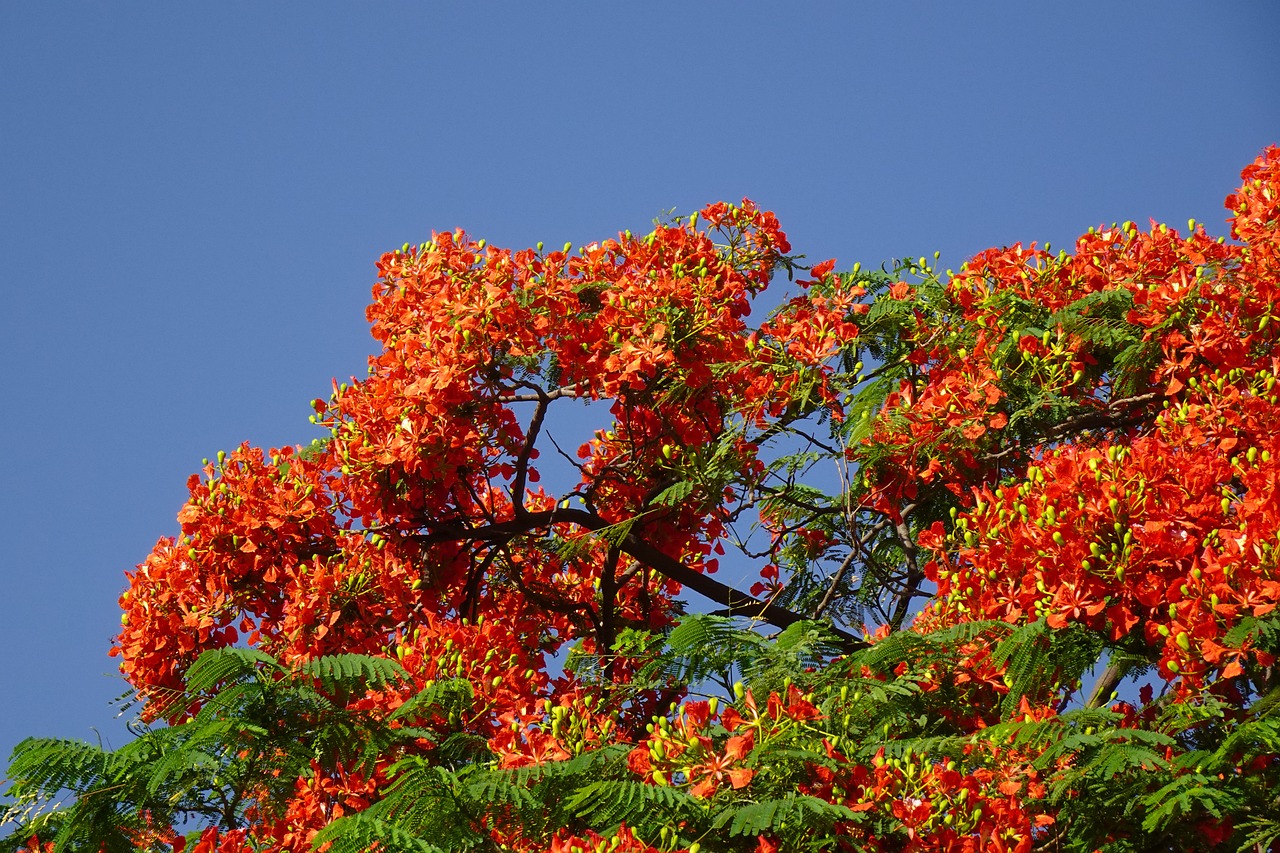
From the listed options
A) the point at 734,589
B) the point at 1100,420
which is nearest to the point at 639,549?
the point at 734,589

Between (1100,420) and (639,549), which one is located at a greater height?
(1100,420)

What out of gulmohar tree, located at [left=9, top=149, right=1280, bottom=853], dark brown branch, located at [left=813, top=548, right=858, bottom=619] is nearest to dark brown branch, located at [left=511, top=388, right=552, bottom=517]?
gulmohar tree, located at [left=9, top=149, right=1280, bottom=853]

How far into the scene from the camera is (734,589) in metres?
7.81

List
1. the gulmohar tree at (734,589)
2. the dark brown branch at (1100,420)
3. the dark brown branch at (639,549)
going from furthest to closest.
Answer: the dark brown branch at (639,549) → the dark brown branch at (1100,420) → the gulmohar tree at (734,589)

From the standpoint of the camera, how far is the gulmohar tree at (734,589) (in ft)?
16.3

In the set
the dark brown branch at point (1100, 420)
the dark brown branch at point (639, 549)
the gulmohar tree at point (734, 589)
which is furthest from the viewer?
the dark brown branch at point (639, 549)

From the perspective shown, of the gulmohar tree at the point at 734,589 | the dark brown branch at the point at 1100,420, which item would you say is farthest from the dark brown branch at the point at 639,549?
the dark brown branch at the point at 1100,420

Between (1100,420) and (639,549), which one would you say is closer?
(1100,420)

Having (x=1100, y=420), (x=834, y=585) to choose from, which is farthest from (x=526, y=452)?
(x=1100, y=420)

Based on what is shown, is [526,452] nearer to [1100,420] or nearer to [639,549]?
[639,549]

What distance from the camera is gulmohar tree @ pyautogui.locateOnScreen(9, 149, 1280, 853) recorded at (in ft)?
16.3

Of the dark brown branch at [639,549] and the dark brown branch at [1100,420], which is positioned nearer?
the dark brown branch at [1100,420]

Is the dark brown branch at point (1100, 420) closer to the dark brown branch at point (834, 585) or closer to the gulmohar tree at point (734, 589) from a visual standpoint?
the gulmohar tree at point (734, 589)

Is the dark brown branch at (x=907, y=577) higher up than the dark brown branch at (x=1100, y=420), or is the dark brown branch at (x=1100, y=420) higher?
the dark brown branch at (x=1100, y=420)
